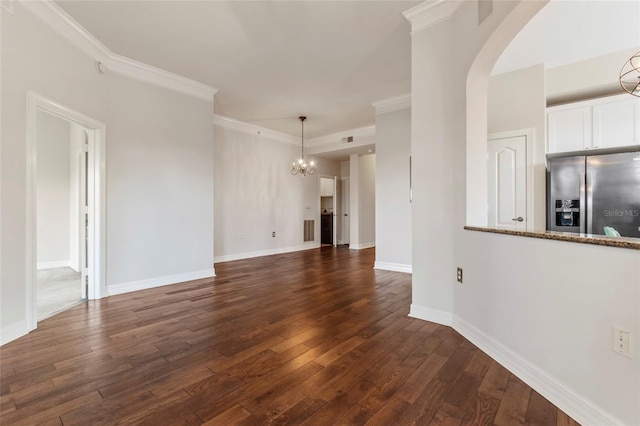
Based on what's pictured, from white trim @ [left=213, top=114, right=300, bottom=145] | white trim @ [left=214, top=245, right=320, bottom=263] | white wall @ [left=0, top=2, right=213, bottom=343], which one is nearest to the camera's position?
white wall @ [left=0, top=2, right=213, bottom=343]

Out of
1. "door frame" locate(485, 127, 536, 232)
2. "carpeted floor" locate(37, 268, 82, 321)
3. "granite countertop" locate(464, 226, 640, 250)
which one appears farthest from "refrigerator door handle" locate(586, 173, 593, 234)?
"carpeted floor" locate(37, 268, 82, 321)

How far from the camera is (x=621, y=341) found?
1.31 m

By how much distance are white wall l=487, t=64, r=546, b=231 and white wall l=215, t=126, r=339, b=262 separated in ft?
16.1

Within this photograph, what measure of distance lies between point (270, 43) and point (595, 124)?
4128 mm

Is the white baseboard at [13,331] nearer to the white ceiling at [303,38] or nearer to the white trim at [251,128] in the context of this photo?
the white ceiling at [303,38]

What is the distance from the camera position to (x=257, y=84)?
441cm

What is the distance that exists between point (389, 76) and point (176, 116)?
3.35 meters

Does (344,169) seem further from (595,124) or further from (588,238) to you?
(588,238)

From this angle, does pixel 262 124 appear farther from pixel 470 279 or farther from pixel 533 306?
pixel 533 306

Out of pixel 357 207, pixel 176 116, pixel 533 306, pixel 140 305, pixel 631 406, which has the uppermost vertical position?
pixel 176 116

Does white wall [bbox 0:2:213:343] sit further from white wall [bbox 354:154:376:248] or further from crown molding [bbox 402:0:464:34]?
white wall [bbox 354:154:376:248]

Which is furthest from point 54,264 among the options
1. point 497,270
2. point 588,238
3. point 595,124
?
point 595,124

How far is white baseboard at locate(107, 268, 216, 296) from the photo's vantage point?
369 centimetres

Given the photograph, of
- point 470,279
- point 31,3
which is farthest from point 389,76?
point 31,3
